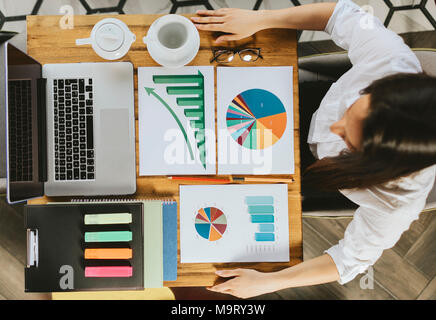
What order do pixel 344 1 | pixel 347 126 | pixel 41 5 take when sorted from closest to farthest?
pixel 347 126 → pixel 344 1 → pixel 41 5

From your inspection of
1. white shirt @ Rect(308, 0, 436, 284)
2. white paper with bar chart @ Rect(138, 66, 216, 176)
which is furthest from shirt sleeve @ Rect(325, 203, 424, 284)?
white paper with bar chart @ Rect(138, 66, 216, 176)

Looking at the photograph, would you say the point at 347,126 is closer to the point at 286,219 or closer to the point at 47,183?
the point at 286,219

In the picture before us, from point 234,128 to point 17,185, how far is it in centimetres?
62

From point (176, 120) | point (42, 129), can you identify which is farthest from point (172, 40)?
point (42, 129)

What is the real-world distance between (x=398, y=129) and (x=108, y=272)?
0.82 meters

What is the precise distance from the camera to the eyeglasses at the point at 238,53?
0.96 m

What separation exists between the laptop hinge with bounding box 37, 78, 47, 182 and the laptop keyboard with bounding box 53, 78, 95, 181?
0.09 ft

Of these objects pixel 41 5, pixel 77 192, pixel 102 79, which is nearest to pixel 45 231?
pixel 77 192

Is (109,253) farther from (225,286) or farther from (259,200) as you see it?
(259,200)

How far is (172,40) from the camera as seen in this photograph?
0.90 metres

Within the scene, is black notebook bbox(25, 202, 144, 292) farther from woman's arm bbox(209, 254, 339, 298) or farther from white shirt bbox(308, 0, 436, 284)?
white shirt bbox(308, 0, 436, 284)

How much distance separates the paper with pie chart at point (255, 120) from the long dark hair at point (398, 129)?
0.23 metres

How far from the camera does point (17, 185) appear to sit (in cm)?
85

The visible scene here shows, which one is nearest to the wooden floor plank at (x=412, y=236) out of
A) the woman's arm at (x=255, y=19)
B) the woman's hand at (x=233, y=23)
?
the woman's arm at (x=255, y=19)
